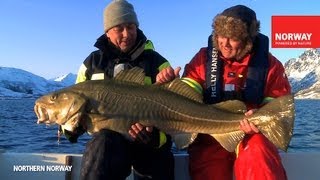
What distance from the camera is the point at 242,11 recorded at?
6234 millimetres

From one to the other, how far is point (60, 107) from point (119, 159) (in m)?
0.90

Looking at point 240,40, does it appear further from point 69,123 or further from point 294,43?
point 294,43

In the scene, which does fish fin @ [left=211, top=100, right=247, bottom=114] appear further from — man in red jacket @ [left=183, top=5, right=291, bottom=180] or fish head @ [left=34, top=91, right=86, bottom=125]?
fish head @ [left=34, top=91, right=86, bottom=125]

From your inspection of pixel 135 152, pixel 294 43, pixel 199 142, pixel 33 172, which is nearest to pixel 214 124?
pixel 199 142

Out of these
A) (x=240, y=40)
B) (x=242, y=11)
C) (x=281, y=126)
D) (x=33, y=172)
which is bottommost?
(x=33, y=172)

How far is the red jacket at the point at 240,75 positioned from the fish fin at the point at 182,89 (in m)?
0.40

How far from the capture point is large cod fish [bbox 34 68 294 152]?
211 inches

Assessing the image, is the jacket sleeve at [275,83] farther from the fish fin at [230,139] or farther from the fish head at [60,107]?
the fish head at [60,107]

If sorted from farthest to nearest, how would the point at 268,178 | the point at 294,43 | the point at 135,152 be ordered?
the point at 294,43 → the point at 135,152 → the point at 268,178

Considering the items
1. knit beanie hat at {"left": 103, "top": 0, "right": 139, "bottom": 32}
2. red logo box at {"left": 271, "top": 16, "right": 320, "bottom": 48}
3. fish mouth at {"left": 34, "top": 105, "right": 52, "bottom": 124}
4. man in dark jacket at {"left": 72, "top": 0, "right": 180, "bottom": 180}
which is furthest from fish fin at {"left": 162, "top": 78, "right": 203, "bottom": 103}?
red logo box at {"left": 271, "top": 16, "right": 320, "bottom": 48}

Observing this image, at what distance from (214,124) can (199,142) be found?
2.02ft

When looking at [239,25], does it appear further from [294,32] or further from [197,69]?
[294,32]

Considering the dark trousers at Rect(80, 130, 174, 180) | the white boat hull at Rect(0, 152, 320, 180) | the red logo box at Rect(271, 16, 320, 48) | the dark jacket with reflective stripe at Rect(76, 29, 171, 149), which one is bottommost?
the white boat hull at Rect(0, 152, 320, 180)

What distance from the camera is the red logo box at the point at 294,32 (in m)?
16.9
